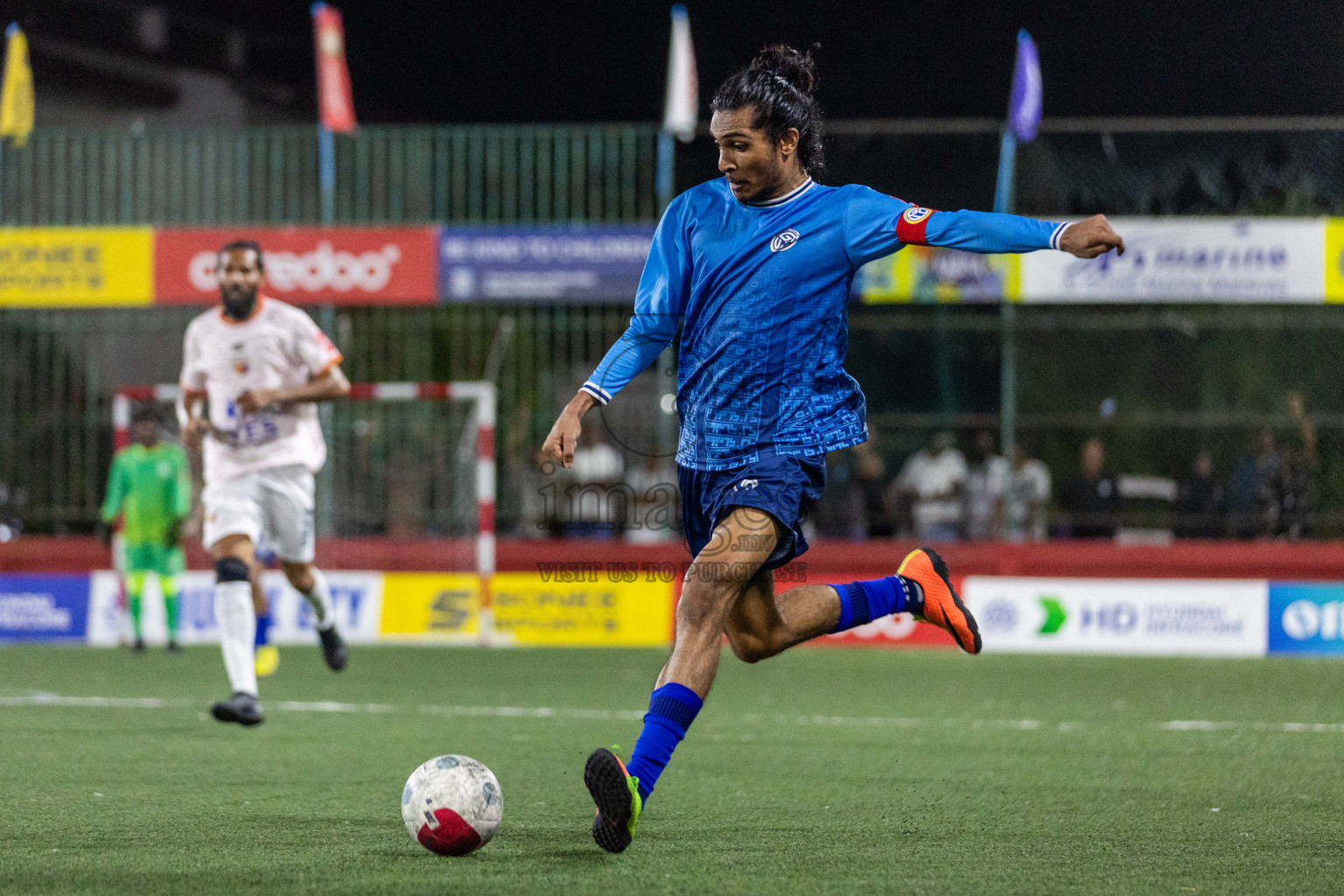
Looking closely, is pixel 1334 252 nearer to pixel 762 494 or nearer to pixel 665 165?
pixel 665 165

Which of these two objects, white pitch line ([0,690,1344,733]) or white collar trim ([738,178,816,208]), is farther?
white pitch line ([0,690,1344,733])

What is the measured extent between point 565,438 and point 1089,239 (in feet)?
5.17

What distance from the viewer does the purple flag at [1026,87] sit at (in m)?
15.0

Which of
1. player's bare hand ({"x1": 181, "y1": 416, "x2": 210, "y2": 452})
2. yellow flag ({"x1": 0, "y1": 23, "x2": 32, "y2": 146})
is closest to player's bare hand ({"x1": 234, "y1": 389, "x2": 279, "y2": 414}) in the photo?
player's bare hand ({"x1": 181, "y1": 416, "x2": 210, "y2": 452})

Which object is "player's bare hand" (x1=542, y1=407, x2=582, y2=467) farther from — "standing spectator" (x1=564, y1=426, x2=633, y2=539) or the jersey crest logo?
"standing spectator" (x1=564, y1=426, x2=633, y2=539)

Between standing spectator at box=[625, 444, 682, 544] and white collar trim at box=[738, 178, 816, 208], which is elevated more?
white collar trim at box=[738, 178, 816, 208]

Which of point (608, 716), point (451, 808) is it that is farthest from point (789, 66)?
point (608, 716)

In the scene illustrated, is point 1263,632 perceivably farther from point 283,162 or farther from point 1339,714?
point 283,162

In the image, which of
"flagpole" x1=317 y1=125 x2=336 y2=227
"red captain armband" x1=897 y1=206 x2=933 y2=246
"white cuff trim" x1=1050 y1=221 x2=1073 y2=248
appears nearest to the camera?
"white cuff trim" x1=1050 y1=221 x2=1073 y2=248

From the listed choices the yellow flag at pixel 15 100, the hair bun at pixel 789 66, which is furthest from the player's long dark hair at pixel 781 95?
the yellow flag at pixel 15 100

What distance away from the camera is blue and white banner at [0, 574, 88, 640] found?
14.8m

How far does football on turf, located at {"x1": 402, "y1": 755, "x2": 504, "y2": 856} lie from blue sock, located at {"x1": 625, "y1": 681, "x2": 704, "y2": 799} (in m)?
0.43

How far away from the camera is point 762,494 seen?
471 centimetres

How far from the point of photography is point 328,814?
527 cm
